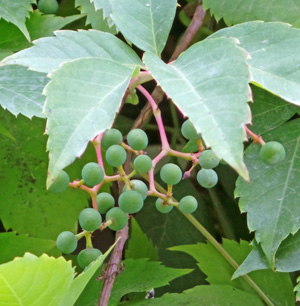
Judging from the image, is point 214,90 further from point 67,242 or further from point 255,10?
point 255,10

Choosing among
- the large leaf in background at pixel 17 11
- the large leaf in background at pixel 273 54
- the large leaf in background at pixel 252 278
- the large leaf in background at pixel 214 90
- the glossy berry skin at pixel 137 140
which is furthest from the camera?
the large leaf in background at pixel 252 278

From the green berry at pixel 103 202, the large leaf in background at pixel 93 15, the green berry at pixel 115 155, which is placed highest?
the large leaf in background at pixel 93 15

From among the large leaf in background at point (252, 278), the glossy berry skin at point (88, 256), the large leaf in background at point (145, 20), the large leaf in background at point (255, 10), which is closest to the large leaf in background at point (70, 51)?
the large leaf in background at point (145, 20)

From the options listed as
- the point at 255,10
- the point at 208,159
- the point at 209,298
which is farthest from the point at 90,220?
the point at 255,10

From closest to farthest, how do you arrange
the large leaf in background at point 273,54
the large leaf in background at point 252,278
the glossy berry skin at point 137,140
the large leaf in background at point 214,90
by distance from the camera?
1. the large leaf in background at point 214,90
2. the large leaf in background at point 273,54
3. the glossy berry skin at point 137,140
4. the large leaf in background at point 252,278

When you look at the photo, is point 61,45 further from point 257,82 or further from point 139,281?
point 139,281

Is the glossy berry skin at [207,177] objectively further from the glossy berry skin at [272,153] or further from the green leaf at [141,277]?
the green leaf at [141,277]

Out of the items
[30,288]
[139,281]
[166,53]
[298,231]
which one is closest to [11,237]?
[139,281]
